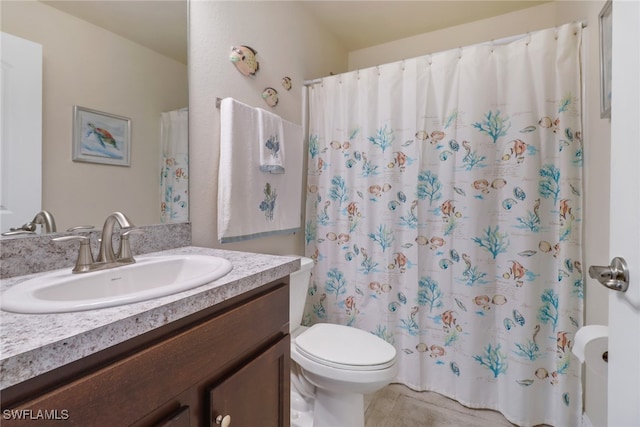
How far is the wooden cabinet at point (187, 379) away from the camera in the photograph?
1.36 feet

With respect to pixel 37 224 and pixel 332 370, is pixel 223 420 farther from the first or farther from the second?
pixel 37 224

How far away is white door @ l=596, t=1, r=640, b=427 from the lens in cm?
50

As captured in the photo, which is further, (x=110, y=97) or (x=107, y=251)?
(x=110, y=97)

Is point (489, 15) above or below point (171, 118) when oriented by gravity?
above

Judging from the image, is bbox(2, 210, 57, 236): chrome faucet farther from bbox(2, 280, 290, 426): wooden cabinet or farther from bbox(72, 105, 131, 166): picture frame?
bbox(2, 280, 290, 426): wooden cabinet

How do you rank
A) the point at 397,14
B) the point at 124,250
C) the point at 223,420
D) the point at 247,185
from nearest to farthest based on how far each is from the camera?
the point at 223,420 < the point at 124,250 < the point at 247,185 < the point at 397,14

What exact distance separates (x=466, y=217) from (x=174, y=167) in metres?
1.42

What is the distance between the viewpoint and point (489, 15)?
78.7 inches

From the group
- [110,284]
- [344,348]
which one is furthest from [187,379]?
[344,348]

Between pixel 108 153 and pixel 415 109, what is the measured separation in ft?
4.79

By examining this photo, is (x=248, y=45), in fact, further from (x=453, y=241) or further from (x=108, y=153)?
(x=453, y=241)

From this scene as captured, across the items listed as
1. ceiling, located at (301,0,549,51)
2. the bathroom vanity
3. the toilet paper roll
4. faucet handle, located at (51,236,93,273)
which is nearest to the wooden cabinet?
the bathroom vanity

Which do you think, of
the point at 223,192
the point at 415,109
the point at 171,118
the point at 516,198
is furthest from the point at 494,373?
the point at 171,118

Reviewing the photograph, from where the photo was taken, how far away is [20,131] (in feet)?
2.55
